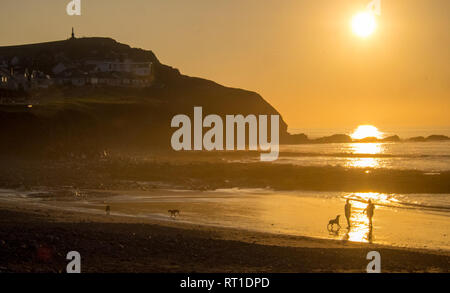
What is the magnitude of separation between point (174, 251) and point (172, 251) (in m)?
0.06

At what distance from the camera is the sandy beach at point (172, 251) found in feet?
44.3

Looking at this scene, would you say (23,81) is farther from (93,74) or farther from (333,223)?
(333,223)

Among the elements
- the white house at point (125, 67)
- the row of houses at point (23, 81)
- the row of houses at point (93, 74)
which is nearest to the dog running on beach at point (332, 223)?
the row of houses at point (23, 81)

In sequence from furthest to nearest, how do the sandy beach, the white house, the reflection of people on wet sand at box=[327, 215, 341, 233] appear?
the white house < the reflection of people on wet sand at box=[327, 215, 341, 233] < the sandy beach

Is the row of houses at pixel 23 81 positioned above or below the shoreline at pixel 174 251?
above

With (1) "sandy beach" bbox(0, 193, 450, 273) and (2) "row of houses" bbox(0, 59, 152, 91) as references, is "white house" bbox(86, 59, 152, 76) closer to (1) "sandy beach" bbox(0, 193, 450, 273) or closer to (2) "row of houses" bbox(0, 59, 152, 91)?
(2) "row of houses" bbox(0, 59, 152, 91)

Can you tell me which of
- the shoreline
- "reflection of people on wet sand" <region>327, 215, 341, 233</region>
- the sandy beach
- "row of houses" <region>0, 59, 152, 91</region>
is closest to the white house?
"row of houses" <region>0, 59, 152, 91</region>

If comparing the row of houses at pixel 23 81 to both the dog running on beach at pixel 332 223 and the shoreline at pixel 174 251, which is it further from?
the shoreline at pixel 174 251

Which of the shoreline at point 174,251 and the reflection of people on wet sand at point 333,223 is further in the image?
the reflection of people on wet sand at point 333,223

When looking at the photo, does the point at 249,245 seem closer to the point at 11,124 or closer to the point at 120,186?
the point at 120,186

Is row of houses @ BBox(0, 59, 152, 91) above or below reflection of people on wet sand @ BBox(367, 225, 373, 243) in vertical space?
above

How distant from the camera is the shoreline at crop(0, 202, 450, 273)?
1352 cm

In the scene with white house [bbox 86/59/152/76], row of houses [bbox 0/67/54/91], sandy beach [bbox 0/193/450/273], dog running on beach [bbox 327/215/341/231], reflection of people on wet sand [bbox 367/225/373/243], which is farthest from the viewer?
white house [bbox 86/59/152/76]
